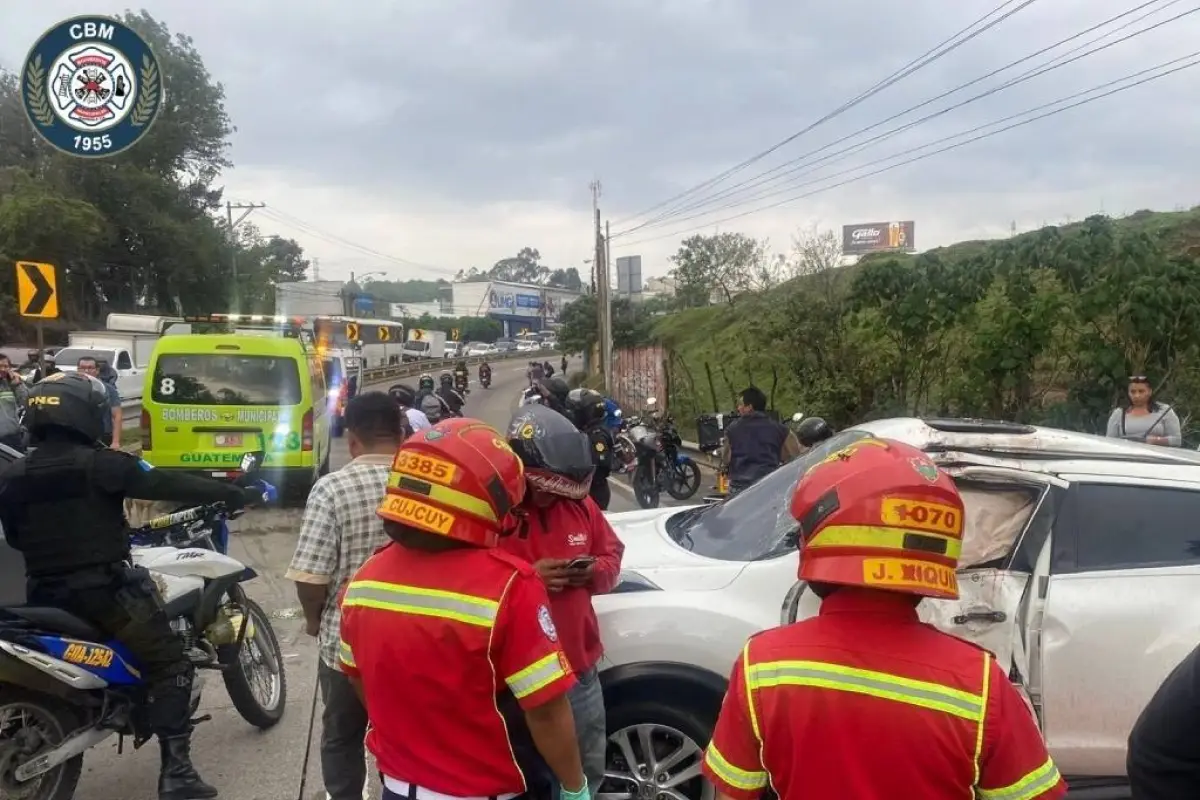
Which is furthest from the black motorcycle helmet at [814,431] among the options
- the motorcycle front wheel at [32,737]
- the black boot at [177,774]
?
the motorcycle front wheel at [32,737]

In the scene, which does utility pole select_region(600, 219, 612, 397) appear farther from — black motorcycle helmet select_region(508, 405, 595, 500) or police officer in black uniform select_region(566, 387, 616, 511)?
black motorcycle helmet select_region(508, 405, 595, 500)

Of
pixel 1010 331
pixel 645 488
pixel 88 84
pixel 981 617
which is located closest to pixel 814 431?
pixel 981 617

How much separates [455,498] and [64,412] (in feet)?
7.48

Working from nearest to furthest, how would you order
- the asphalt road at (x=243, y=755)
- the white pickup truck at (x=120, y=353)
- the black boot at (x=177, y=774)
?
the black boot at (x=177, y=774) → the asphalt road at (x=243, y=755) → the white pickup truck at (x=120, y=353)

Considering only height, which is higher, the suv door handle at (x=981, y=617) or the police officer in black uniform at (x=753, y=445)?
the police officer in black uniform at (x=753, y=445)

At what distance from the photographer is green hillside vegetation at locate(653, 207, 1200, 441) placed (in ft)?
30.4

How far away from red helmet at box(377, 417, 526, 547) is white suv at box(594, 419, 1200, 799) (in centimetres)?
153

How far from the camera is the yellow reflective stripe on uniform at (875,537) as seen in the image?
1526 mm

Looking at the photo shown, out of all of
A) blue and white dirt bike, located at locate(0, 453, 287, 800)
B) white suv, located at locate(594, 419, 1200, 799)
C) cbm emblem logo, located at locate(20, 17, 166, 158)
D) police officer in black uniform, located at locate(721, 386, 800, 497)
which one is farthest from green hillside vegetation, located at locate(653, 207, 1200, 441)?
blue and white dirt bike, located at locate(0, 453, 287, 800)

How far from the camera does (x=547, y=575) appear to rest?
2830 mm

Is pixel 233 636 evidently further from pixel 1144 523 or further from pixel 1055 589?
pixel 1144 523

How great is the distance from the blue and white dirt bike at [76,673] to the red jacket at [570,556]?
1845 millimetres

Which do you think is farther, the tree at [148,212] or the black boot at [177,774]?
the tree at [148,212]

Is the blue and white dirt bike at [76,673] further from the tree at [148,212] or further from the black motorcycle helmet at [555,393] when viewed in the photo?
the tree at [148,212]
